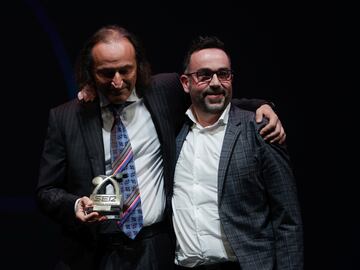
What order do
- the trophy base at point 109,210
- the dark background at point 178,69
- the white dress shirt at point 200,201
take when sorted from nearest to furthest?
the trophy base at point 109,210 < the white dress shirt at point 200,201 < the dark background at point 178,69

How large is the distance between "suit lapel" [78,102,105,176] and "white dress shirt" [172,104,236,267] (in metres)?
0.29

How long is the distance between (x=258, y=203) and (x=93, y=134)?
0.67 meters

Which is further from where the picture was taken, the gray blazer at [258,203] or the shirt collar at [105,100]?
the shirt collar at [105,100]

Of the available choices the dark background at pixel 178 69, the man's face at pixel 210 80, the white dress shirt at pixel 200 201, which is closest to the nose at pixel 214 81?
the man's face at pixel 210 80

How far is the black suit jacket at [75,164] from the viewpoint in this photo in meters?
→ 2.18

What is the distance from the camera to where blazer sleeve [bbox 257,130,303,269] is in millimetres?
2029

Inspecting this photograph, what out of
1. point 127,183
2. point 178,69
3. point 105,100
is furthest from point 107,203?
point 178,69

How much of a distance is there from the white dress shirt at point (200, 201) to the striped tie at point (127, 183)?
14 cm

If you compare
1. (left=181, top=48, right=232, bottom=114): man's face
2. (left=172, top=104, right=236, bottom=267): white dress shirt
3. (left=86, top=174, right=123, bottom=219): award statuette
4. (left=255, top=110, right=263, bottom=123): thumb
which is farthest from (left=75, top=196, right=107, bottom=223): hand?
(left=255, top=110, right=263, bottom=123): thumb

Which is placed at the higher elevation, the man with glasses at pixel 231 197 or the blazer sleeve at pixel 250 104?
the blazer sleeve at pixel 250 104

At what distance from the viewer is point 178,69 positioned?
3.04 m

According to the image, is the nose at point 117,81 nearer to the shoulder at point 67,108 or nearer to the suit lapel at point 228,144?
the shoulder at point 67,108

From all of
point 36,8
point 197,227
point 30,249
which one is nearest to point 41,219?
point 30,249

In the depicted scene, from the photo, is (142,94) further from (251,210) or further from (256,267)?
(256,267)
